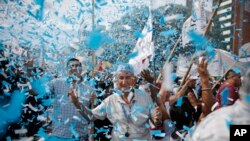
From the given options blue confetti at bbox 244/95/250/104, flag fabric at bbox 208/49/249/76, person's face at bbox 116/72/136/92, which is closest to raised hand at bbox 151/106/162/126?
person's face at bbox 116/72/136/92

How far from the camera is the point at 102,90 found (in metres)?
3.01

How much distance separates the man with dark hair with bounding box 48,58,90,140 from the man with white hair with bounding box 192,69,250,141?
5.26 ft

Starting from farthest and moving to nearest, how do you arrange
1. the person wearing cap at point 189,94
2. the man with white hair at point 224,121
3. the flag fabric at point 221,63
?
the person wearing cap at point 189,94 → the flag fabric at point 221,63 → the man with white hair at point 224,121

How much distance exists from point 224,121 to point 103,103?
151 centimetres

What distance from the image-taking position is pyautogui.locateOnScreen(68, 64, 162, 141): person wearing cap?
2840 millimetres

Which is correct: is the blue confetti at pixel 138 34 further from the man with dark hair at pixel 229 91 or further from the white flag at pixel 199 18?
the man with dark hair at pixel 229 91

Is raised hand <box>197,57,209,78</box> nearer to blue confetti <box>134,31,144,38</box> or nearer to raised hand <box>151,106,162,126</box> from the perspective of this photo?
raised hand <box>151,106,162,126</box>

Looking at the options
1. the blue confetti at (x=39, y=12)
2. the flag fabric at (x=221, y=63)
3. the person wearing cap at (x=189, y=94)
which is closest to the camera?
the flag fabric at (x=221, y=63)

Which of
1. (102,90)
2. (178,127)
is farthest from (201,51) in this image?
(102,90)

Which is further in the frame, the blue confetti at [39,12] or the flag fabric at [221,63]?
the blue confetti at [39,12]

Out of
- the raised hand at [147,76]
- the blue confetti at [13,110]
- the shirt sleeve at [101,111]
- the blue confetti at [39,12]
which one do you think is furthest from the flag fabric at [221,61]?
the blue confetti at [13,110]

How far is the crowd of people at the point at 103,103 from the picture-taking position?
111 inches

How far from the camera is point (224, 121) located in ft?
5.11

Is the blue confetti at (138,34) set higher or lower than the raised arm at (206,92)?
higher
